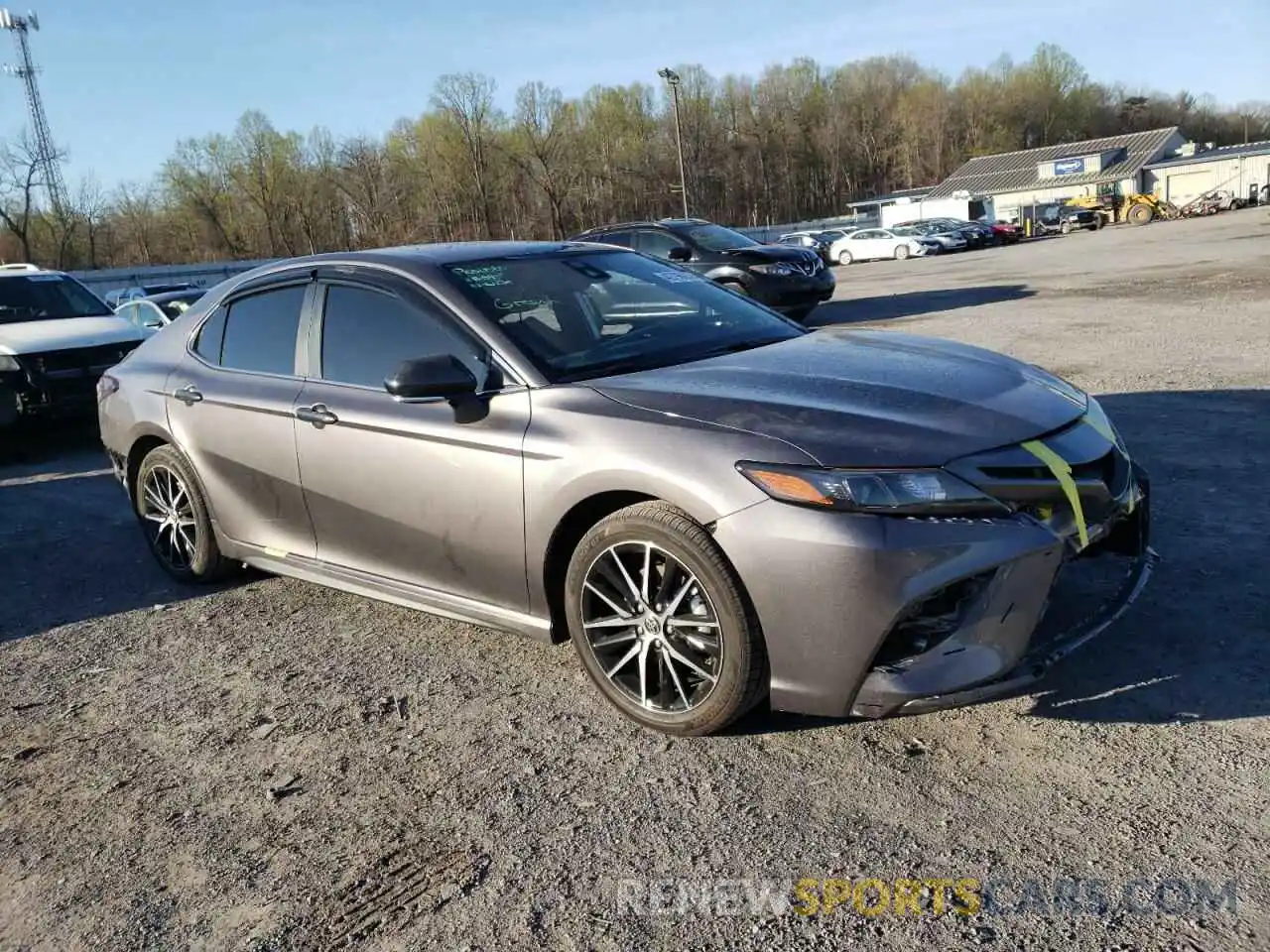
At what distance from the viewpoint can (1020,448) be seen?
298 cm

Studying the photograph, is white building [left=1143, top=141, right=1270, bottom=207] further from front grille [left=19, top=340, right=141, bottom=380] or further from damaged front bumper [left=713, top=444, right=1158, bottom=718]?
damaged front bumper [left=713, top=444, right=1158, bottom=718]

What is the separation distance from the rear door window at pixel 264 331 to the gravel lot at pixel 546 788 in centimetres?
115

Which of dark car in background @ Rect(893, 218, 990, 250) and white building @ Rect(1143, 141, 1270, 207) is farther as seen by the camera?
white building @ Rect(1143, 141, 1270, 207)

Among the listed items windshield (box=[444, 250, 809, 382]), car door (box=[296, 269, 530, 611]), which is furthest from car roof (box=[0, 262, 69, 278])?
windshield (box=[444, 250, 809, 382])

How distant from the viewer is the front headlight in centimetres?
278

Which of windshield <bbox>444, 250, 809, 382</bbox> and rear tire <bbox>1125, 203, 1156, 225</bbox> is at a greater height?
rear tire <bbox>1125, 203, 1156, 225</bbox>

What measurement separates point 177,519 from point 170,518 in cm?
7

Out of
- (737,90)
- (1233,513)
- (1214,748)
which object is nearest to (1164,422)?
(1233,513)

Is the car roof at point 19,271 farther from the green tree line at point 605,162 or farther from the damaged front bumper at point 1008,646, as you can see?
the green tree line at point 605,162

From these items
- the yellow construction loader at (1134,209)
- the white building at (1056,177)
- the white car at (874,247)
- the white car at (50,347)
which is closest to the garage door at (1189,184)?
the white building at (1056,177)

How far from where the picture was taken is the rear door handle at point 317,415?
4078 millimetres

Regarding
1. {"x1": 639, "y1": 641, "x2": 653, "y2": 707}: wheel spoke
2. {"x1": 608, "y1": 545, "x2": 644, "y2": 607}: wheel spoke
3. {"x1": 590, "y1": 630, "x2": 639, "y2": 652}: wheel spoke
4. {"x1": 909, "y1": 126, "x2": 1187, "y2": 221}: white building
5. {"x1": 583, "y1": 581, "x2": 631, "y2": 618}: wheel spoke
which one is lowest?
{"x1": 639, "y1": 641, "x2": 653, "y2": 707}: wheel spoke

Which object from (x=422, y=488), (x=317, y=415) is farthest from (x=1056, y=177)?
(x=422, y=488)

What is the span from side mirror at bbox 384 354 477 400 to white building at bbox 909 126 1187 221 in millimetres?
71683
